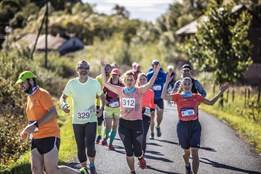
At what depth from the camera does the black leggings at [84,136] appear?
8305mm

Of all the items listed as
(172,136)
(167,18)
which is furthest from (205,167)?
(167,18)

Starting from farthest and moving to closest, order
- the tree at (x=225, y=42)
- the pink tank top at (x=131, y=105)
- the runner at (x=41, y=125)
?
the tree at (x=225, y=42), the pink tank top at (x=131, y=105), the runner at (x=41, y=125)

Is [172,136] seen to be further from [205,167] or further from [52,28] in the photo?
[52,28]

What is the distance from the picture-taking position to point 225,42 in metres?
23.3

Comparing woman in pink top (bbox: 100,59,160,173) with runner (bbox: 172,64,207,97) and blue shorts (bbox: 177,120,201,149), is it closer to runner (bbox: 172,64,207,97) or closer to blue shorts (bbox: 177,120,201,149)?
blue shorts (bbox: 177,120,201,149)

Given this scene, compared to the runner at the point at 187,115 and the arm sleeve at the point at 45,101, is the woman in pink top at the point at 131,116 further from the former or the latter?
the arm sleeve at the point at 45,101

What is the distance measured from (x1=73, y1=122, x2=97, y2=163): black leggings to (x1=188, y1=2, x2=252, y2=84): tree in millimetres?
15863

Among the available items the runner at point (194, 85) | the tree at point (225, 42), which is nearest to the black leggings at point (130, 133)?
the runner at point (194, 85)

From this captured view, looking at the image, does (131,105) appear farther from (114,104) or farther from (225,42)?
(225,42)

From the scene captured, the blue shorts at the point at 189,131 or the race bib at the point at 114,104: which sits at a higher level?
the race bib at the point at 114,104

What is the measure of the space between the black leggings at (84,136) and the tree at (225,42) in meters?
15.9

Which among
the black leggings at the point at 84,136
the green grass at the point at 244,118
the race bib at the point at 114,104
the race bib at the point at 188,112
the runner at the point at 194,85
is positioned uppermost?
the runner at the point at 194,85

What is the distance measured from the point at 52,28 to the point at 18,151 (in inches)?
3077

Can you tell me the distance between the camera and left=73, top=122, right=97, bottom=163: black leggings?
27.2 ft
